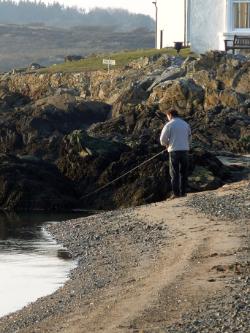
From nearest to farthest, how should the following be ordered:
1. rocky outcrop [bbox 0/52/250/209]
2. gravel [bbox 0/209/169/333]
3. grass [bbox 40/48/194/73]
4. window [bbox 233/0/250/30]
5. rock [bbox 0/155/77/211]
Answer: gravel [bbox 0/209/169/333] → rock [bbox 0/155/77/211] → rocky outcrop [bbox 0/52/250/209] → window [bbox 233/0/250/30] → grass [bbox 40/48/194/73]

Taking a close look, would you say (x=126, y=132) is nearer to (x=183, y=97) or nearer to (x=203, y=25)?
(x=183, y=97)

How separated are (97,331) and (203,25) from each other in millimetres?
35334

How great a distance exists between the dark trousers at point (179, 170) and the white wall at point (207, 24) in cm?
2331

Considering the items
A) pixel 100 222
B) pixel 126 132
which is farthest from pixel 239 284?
pixel 126 132

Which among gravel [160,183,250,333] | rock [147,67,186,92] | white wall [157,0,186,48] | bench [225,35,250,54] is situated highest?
white wall [157,0,186,48]

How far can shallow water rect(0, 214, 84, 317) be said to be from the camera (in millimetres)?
13484

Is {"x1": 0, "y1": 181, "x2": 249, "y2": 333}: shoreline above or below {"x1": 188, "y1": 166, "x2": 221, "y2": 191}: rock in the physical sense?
above

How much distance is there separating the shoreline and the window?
23.7m

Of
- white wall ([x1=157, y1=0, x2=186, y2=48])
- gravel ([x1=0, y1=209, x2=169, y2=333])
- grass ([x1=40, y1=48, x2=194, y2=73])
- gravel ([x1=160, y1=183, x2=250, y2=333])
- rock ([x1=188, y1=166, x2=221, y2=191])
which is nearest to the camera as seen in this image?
gravel ([x1=160, y1=183, x2=250, y2=333])

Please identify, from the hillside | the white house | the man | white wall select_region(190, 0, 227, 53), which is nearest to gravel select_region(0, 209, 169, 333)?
the man

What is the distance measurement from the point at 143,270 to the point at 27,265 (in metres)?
2.59

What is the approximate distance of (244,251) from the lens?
13492 millimetres

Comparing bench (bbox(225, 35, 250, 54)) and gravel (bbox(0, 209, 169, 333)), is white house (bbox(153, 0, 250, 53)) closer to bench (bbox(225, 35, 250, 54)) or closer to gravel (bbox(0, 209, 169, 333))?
bench (bbox(225, 35, 250, 54))

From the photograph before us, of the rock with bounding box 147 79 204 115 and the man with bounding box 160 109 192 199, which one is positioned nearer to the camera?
the man with bounding box 160 109 192 199
